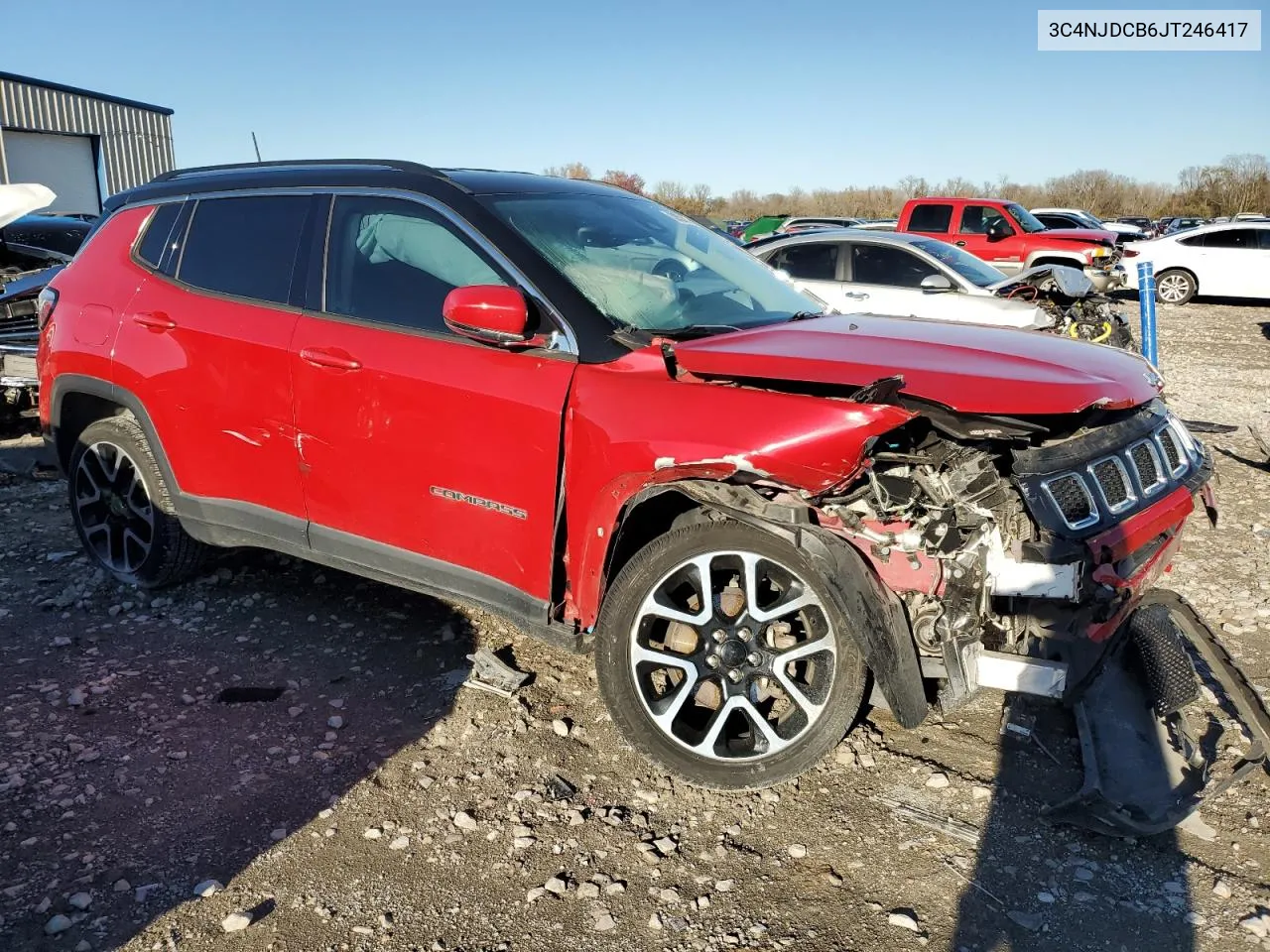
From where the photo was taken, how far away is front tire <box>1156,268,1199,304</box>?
19.0 metres

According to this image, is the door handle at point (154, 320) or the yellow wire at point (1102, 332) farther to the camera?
the yellow wire at point (1102, 332)

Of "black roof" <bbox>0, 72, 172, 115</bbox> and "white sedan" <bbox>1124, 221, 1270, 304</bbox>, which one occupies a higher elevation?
"black roof" <bbox>0, 72, 172, 115</bbox>

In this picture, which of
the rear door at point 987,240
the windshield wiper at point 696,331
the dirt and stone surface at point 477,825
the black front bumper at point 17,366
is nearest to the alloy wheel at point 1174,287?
the rear door at point 987,240

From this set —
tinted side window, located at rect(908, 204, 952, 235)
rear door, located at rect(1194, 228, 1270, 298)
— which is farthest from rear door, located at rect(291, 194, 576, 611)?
rear door, located at rect(1194, 228, 1270, 298)

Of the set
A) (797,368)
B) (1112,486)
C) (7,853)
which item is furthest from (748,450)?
(7,853)

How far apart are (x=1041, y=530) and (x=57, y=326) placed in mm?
4397

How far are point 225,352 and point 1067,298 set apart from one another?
26.0ft

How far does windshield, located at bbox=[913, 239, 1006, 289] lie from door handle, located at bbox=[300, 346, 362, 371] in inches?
288

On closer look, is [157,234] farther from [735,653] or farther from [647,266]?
[735,653]

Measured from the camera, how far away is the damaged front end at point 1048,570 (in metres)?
2.86

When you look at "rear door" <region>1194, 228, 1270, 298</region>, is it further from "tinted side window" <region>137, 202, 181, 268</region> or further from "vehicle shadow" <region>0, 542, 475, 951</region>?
"tinted side window" <region>137, 202, 181, 268</region>

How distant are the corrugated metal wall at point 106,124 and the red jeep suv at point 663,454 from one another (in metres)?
26.3

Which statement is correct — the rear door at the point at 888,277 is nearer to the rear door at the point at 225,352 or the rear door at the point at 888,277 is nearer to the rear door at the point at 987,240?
the rear door at the point at 225,352

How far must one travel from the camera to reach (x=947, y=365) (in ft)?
9.75
